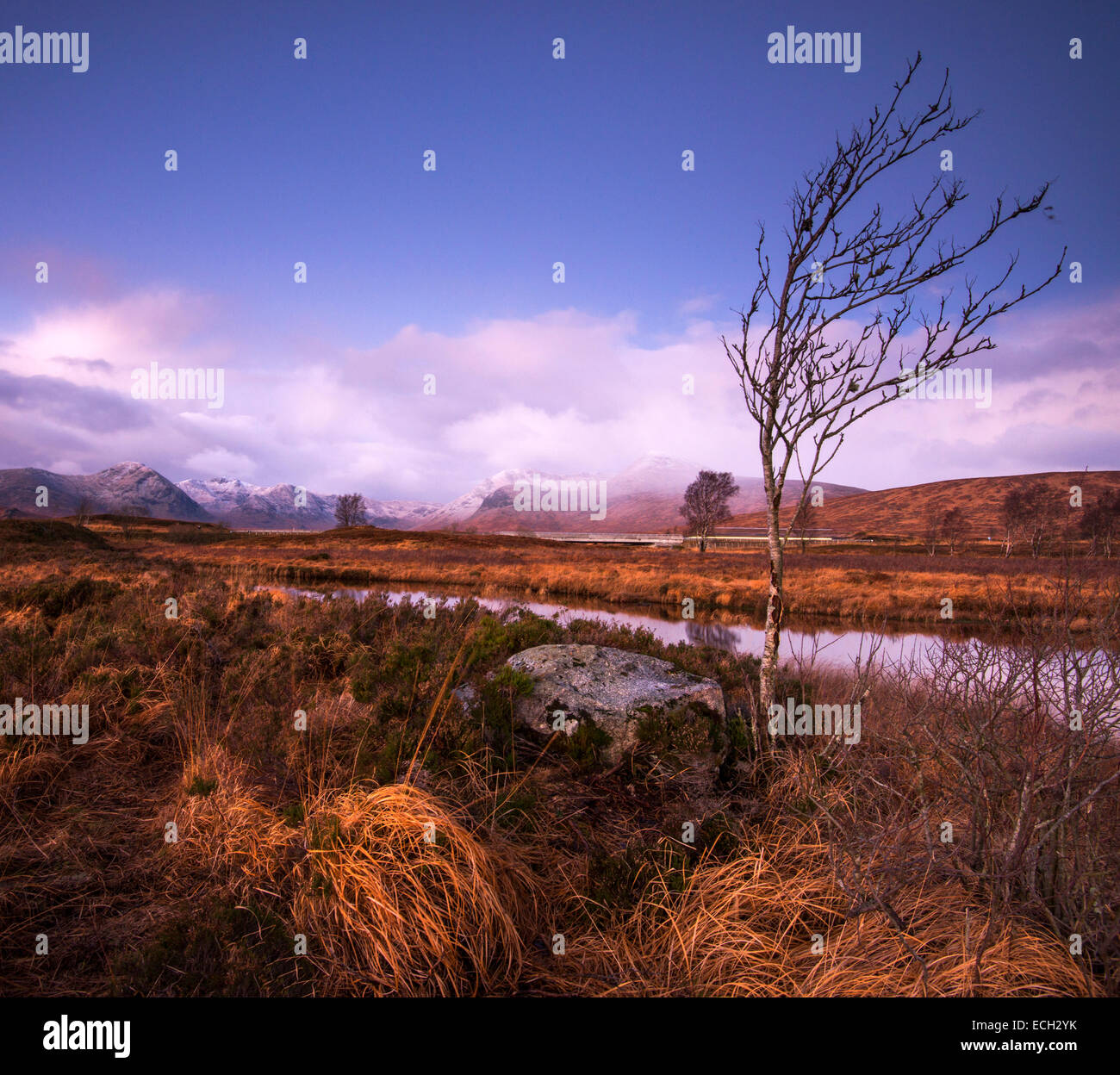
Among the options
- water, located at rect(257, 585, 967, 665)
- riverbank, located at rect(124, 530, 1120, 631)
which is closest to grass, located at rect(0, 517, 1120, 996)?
water, located at rect(257, 585, 967, 665)

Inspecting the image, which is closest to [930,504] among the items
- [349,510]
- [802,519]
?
[349,510]

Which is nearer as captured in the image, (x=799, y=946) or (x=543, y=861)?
(x=799, y=946)

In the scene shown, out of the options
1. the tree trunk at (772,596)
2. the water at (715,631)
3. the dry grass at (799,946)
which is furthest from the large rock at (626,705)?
the water at (715,631)

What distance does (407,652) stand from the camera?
6355 millimetres

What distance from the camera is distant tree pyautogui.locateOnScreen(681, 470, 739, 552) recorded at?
70062 mm

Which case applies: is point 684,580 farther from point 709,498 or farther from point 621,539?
point 621,539

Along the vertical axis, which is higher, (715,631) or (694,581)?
(694,581)

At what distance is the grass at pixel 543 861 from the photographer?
2.59 metres

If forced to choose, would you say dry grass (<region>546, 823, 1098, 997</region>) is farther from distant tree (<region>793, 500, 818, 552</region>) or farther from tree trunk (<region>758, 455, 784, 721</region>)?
distant tree (<region>793, 500, 818, 552</region>)

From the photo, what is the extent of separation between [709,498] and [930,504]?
110 metres

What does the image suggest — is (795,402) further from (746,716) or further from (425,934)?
(425,934)

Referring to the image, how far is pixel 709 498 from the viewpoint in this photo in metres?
71.2
